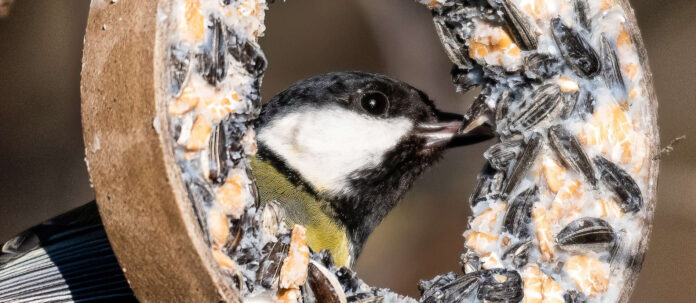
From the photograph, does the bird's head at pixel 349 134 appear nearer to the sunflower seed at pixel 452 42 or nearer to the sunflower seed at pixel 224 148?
the sunflower seed at pixel 452 42

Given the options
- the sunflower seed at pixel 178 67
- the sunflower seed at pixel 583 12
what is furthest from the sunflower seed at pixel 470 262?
the sunflower seed at pixel 178 67

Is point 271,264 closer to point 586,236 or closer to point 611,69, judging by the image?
point 586,236

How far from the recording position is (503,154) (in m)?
1.03

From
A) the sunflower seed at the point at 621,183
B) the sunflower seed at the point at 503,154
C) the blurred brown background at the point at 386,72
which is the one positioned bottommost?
the blurred brown background at the point at 386,72

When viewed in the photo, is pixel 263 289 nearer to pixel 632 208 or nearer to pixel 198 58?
pixel 198 58

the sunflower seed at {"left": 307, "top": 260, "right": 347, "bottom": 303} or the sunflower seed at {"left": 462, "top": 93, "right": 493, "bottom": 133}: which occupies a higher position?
the sunflower seed at {"left": 462, "top": 93, "right": 493, "bottom": 133}

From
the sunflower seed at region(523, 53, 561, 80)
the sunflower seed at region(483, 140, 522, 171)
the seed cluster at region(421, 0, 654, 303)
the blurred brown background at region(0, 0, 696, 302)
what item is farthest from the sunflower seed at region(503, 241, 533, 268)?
the blurred brown background at region(0, 0, 696, 302)

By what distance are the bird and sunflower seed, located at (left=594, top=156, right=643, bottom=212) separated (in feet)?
0.81

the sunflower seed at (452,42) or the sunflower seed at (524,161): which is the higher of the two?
the sunflower seed at (452,42)

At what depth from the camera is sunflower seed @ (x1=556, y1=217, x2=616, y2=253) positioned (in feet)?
3.16

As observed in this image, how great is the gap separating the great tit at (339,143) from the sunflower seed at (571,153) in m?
0.26

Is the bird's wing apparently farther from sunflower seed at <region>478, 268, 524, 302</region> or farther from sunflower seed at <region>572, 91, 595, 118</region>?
sunflower seed at <region>572, 91, 595, 118</region>

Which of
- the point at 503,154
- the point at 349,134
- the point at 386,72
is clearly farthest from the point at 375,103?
the point at 386,72

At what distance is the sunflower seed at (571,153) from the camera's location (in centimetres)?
98
